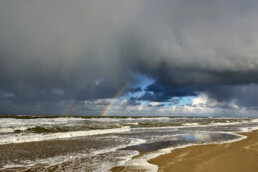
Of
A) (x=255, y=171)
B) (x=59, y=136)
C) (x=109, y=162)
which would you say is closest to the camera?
(x=255, y=171)

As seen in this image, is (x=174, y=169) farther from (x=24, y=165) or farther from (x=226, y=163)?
(x=24, y=165)

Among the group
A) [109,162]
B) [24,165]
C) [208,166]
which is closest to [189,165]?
[208,166]

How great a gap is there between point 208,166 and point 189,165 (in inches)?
36.8

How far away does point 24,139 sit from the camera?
23.3 meters

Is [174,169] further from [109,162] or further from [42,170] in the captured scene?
[42,170]

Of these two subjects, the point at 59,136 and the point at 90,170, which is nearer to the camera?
the point at 90,170

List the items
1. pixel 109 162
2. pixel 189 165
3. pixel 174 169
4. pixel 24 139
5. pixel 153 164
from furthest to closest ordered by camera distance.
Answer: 1. pixel 24 139
2. pixel 109 162
3. pixel 153 164
4. pixel 189 165
5. pixel 174 169

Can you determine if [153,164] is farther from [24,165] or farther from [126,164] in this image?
[24,165]

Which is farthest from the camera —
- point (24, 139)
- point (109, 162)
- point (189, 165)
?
point (24, 139)

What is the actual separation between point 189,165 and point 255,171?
2978mm

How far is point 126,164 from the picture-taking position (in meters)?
12.0

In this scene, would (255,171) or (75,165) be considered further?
(75,165)

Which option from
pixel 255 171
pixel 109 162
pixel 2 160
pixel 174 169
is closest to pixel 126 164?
pixel 109 162

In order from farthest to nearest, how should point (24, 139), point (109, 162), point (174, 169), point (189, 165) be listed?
point (24, 139), point (109, 162), point (189, 165), point (174, 169)
